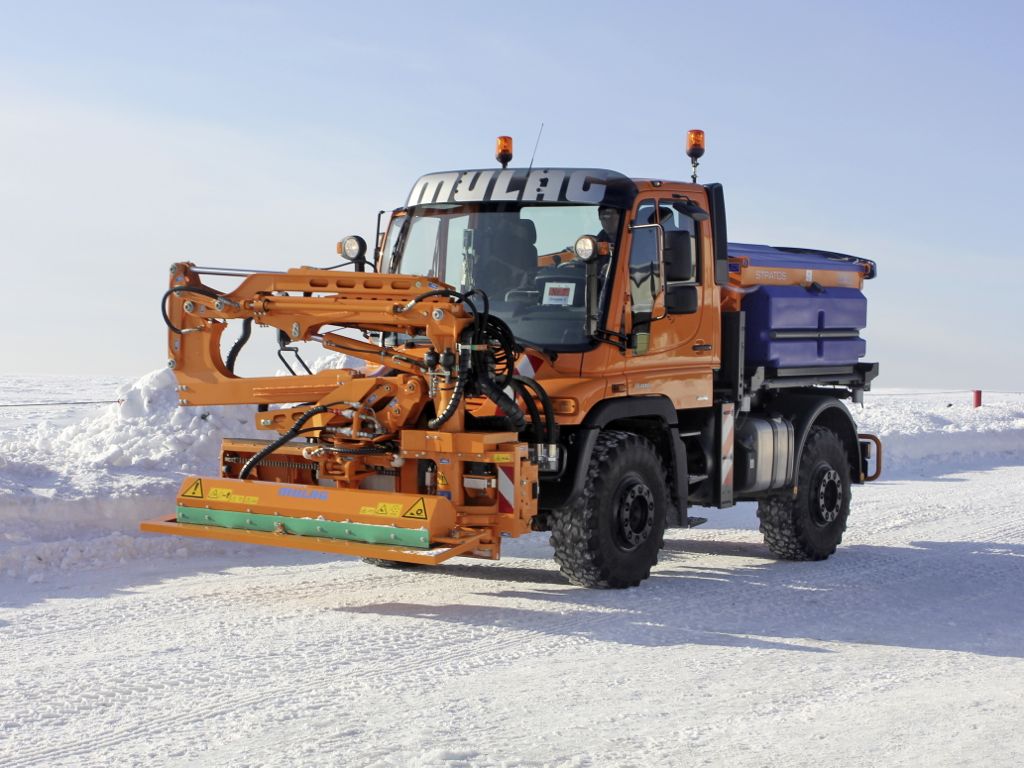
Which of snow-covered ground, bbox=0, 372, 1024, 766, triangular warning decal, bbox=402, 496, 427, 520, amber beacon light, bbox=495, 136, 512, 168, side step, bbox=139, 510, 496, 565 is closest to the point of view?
snow-covered ground, bbox=0, 372, 1024, 766

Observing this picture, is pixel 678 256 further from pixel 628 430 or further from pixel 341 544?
pixel 341 544

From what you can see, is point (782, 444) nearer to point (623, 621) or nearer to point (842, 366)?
point (842, 366)

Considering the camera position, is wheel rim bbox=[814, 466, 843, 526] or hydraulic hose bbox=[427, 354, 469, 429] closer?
hydraulic hose bbox=[427, 354, 469, 429]

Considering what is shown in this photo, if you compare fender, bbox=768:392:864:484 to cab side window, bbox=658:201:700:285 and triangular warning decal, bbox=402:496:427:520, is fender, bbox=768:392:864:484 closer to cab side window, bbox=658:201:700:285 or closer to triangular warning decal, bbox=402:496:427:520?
cab side window, bbox=658:201:700:285

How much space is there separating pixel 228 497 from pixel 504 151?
3453 millimetres

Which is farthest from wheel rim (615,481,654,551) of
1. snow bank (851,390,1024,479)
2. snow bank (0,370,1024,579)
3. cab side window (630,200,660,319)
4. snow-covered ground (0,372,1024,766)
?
snow bank (851,390,1024,479)

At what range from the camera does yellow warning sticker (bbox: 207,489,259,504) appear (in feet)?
28.4

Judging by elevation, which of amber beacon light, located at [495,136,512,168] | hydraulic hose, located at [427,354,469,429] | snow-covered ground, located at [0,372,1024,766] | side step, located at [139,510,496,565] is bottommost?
snow-covered ground, located at [0,372,1024,766]

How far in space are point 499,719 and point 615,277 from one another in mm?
3872

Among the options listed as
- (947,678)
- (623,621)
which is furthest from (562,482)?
(947,678)

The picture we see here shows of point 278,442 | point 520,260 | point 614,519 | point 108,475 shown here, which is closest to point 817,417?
point 614,519

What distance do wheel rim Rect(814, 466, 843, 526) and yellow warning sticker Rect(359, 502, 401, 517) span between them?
4.66m

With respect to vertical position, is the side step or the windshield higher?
the windshield

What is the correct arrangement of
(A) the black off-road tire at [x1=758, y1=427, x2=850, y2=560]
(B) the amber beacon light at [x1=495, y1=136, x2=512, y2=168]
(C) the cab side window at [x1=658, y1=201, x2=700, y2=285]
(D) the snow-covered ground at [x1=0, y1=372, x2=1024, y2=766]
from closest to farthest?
(D) the snow-covered ground at [x1=0, y1=372, x2=1024, y2=766] < (C) the cab side window at [x1=658, y1=201, x2=700, y2=285] < (B) the amber beacon light at [x1=495, y1=136, x2=512, y2=168] < (A) the black off-road tire at [x1=758, y1=427, x2=850, y2=560]
